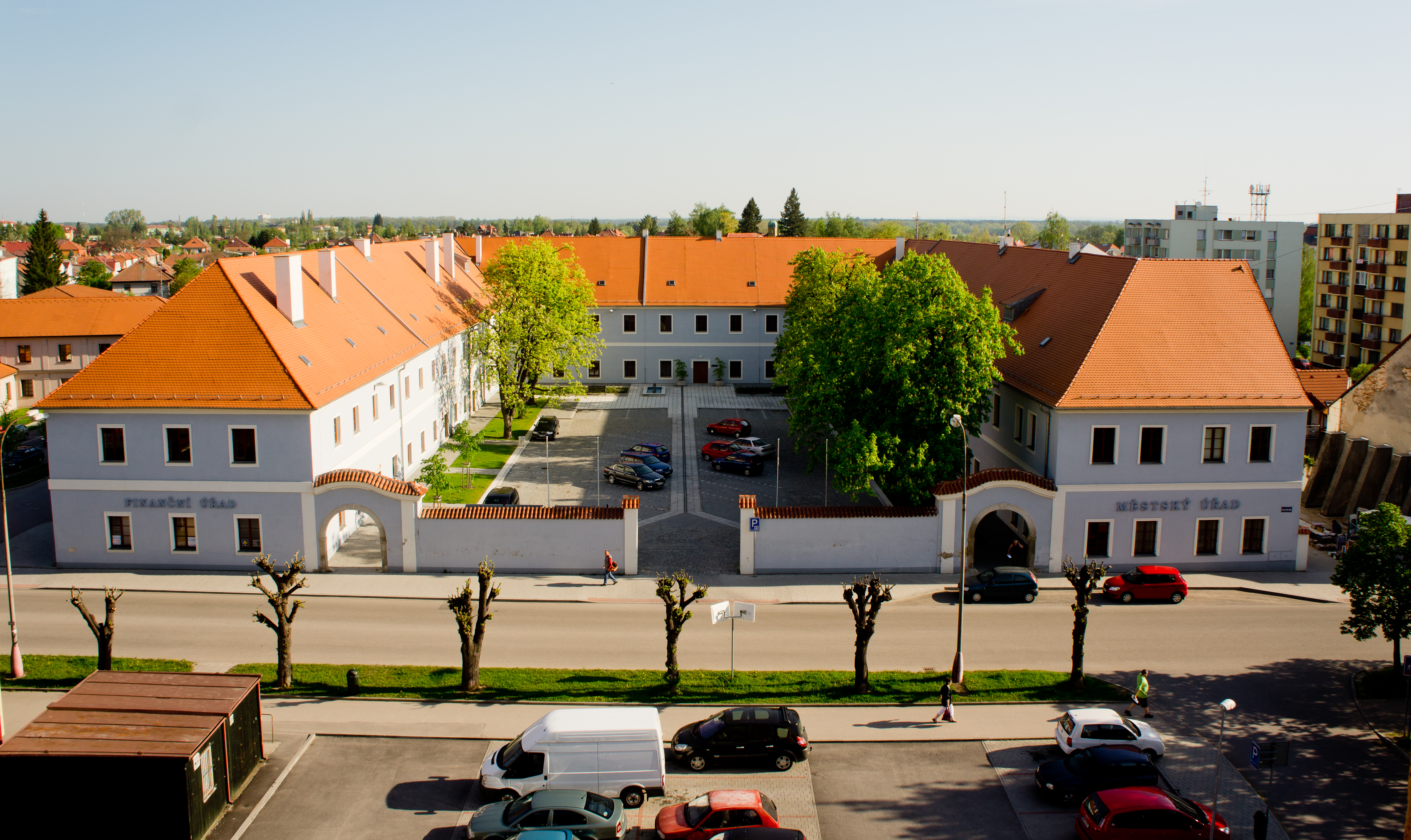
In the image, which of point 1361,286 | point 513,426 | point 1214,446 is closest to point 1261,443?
point 1214,446

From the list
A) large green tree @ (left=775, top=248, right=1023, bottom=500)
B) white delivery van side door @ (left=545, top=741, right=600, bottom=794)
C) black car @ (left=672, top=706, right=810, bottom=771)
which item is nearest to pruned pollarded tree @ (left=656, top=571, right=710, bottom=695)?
black car @ (left=672, top=706, right=810, bottom=771)

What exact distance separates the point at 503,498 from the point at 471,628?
16449 millimetres

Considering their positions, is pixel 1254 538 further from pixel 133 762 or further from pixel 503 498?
pixel 133 762

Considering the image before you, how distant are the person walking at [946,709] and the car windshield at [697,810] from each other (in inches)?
302

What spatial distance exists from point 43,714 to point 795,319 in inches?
1616

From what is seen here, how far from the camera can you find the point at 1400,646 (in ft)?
93.9

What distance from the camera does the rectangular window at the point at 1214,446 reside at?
36.6 metres

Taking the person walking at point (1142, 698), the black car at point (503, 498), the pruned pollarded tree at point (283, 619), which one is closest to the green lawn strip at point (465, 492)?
the black car at point (503, 498)

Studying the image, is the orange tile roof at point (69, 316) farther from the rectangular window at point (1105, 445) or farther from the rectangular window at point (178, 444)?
the rectangular window at point (1105, 445)

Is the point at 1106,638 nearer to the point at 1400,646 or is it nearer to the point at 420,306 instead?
the point at 1400,646

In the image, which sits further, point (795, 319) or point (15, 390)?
point (15, 390)

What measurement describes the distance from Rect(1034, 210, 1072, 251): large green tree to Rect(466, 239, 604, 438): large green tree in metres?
96.7

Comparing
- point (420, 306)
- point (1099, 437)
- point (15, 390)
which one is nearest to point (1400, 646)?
point (1099, 437)

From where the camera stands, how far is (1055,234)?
145875 mm
